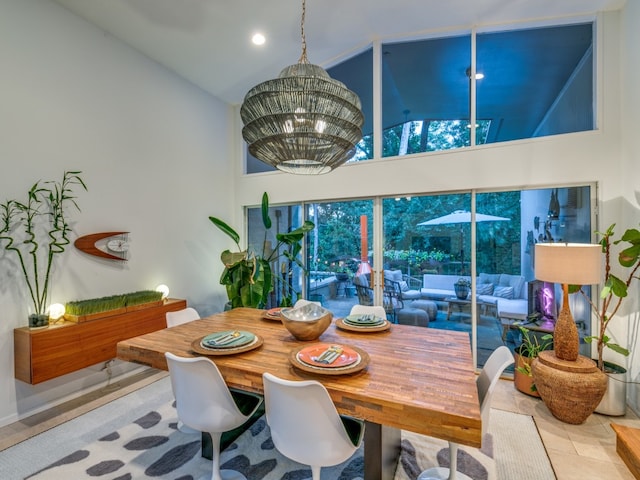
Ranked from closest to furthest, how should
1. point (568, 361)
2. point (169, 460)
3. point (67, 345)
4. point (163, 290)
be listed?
point (169, 460) < point (568, 361) < point (67, 345) < point (163, 290)

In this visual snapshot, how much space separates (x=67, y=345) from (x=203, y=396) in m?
2.04

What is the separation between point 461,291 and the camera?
12.9ft

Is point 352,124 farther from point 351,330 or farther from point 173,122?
point 173,122

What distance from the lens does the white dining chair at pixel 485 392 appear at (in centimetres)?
172

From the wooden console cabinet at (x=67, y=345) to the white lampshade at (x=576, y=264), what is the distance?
13.8ft

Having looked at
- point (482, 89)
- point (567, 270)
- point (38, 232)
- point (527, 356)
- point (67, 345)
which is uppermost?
point (482, 89)

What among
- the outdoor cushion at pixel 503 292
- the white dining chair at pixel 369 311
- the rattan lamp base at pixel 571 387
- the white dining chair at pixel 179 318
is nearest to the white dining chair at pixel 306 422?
the white dining chair at pixel 369 311

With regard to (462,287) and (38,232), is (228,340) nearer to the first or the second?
(38,232)

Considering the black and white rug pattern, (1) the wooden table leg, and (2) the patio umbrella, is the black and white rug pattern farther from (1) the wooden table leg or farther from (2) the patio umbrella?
(2) the patio umbrella

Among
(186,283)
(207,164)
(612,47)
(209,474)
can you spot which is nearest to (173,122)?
(207,164)

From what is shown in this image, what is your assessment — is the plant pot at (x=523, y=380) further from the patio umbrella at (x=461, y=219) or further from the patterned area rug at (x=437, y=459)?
the patio umbrella at (x=461, y=219)

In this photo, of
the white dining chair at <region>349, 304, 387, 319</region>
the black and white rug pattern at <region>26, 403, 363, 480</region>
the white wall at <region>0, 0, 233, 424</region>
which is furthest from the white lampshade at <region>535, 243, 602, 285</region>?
the white wall at <region>0, 0, 233, 424</region>

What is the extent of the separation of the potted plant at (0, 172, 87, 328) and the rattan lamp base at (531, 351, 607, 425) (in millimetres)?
4632

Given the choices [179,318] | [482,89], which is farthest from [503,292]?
[179,318]
